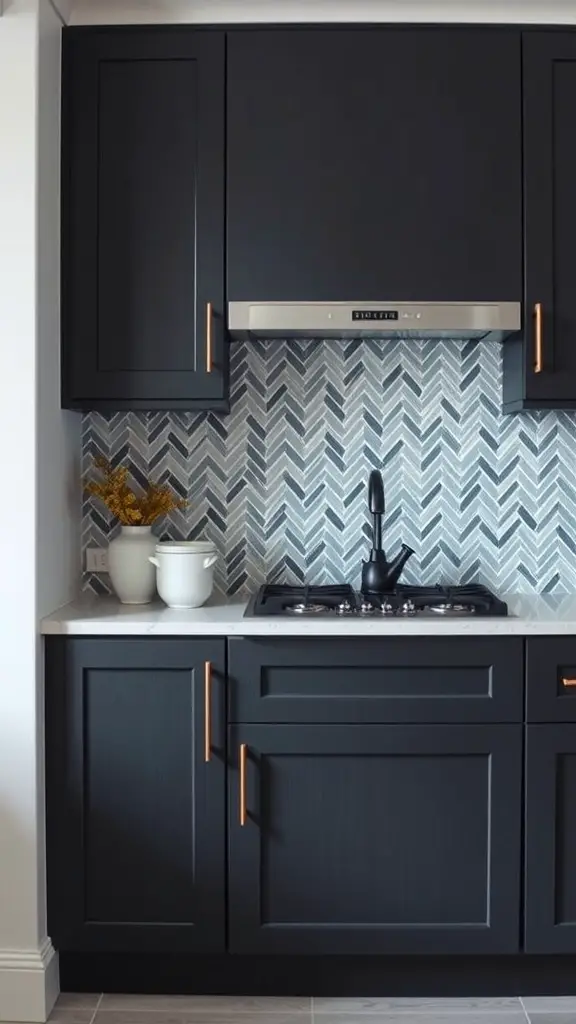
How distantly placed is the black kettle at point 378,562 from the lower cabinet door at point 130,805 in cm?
58

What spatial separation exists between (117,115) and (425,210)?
2.74 feet

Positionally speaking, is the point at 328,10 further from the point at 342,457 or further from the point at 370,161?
the point at 342,457

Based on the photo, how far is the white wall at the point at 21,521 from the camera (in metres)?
2.38

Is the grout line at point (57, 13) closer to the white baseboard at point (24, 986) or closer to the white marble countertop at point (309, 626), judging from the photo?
the white marble countertop at point (309, 626)

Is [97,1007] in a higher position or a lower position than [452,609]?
lower

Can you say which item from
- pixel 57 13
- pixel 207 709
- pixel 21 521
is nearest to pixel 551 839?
pixel 207 709

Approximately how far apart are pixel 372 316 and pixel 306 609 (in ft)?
2.53

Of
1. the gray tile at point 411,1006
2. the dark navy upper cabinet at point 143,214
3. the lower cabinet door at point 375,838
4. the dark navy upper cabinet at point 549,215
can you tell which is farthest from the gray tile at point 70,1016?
the dark navy upper cabinet at point 549,215

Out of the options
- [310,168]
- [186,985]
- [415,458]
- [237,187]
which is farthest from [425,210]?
[186,985]

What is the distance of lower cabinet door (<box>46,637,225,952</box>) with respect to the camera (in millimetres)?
2422

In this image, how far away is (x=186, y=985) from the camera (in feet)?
8.29

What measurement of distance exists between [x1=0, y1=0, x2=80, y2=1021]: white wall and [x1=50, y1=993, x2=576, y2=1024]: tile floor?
15cm

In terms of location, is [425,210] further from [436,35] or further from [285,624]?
[285,624]

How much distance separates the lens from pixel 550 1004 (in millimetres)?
2494
